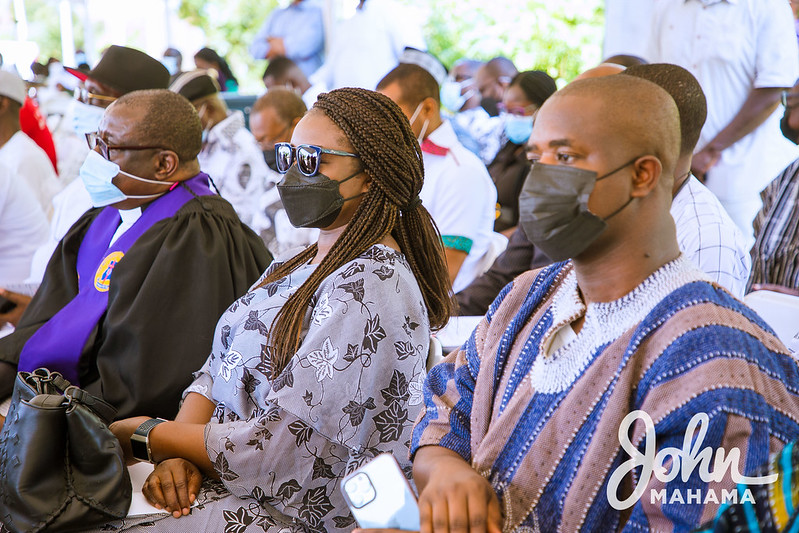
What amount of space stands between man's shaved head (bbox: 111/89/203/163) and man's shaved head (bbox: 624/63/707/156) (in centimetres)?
172

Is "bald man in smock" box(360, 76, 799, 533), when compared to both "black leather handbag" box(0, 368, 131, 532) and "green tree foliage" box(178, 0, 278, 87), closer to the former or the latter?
"black leather handbag" box(0, 368, 131, 532)

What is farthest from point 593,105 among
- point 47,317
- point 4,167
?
point 4,167

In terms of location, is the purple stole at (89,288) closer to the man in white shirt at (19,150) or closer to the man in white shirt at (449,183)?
the man in white shirt at (449,183)

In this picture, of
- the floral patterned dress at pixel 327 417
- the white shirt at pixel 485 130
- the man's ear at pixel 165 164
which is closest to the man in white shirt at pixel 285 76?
the white shirt at pixel 485 130

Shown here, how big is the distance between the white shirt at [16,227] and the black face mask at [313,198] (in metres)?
2.83

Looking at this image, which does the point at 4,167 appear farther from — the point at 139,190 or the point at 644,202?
the point at 644,202

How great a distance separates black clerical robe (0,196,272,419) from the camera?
2678mm

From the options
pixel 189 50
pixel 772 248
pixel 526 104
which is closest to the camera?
pixel 772 248

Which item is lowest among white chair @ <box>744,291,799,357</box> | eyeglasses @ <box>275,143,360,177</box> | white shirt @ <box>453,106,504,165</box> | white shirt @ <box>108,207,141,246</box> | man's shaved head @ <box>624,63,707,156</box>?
white shirt @ <box>453,106,504,165</box>

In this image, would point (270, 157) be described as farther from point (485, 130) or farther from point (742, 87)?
point (485, 130)

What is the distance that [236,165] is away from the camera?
5.43m

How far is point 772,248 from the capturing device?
11.7 feet

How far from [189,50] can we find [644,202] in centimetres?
1321
